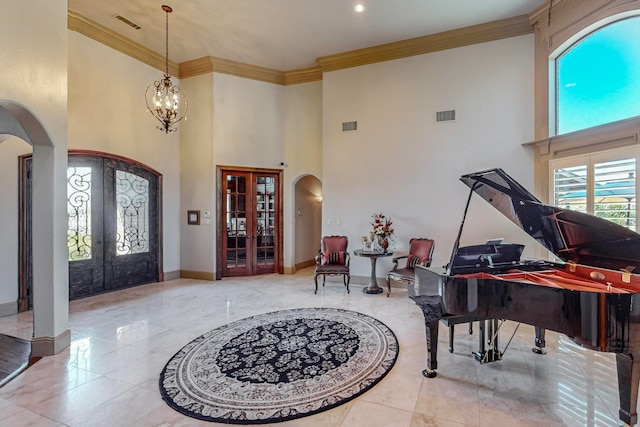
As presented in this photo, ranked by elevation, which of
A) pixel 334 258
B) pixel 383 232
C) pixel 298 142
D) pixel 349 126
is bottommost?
pixel 334 258

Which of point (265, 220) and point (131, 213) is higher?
point (131, 213)

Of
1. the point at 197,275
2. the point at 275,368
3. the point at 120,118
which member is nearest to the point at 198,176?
the point at 120,118

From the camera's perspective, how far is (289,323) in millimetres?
4184

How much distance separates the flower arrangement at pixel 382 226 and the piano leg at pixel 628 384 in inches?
152

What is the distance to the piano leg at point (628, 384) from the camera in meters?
2.03

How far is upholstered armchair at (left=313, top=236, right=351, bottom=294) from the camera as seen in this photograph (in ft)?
19.2

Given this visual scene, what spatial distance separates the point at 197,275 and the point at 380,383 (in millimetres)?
5456

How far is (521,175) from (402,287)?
2920mm

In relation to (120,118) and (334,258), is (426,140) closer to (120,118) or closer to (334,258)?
(334,258)

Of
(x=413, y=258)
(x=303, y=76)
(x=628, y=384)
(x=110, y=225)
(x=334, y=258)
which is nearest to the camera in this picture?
(x=628, y=384)

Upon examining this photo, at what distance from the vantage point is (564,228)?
2715 millimetres

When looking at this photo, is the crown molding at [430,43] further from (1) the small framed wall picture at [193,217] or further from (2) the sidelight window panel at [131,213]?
(2) the sidelight window panel at [131,213]

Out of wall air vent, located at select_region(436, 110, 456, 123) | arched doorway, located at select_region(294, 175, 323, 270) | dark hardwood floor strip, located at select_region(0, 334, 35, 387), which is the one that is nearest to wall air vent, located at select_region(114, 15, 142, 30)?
arched doorway, located at select_region(294, 175, 323, 270)

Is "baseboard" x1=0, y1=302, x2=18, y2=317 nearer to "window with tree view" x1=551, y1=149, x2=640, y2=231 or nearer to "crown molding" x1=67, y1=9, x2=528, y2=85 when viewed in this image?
"crown molding" x1=67, y1=9, x2=528, y2=85
